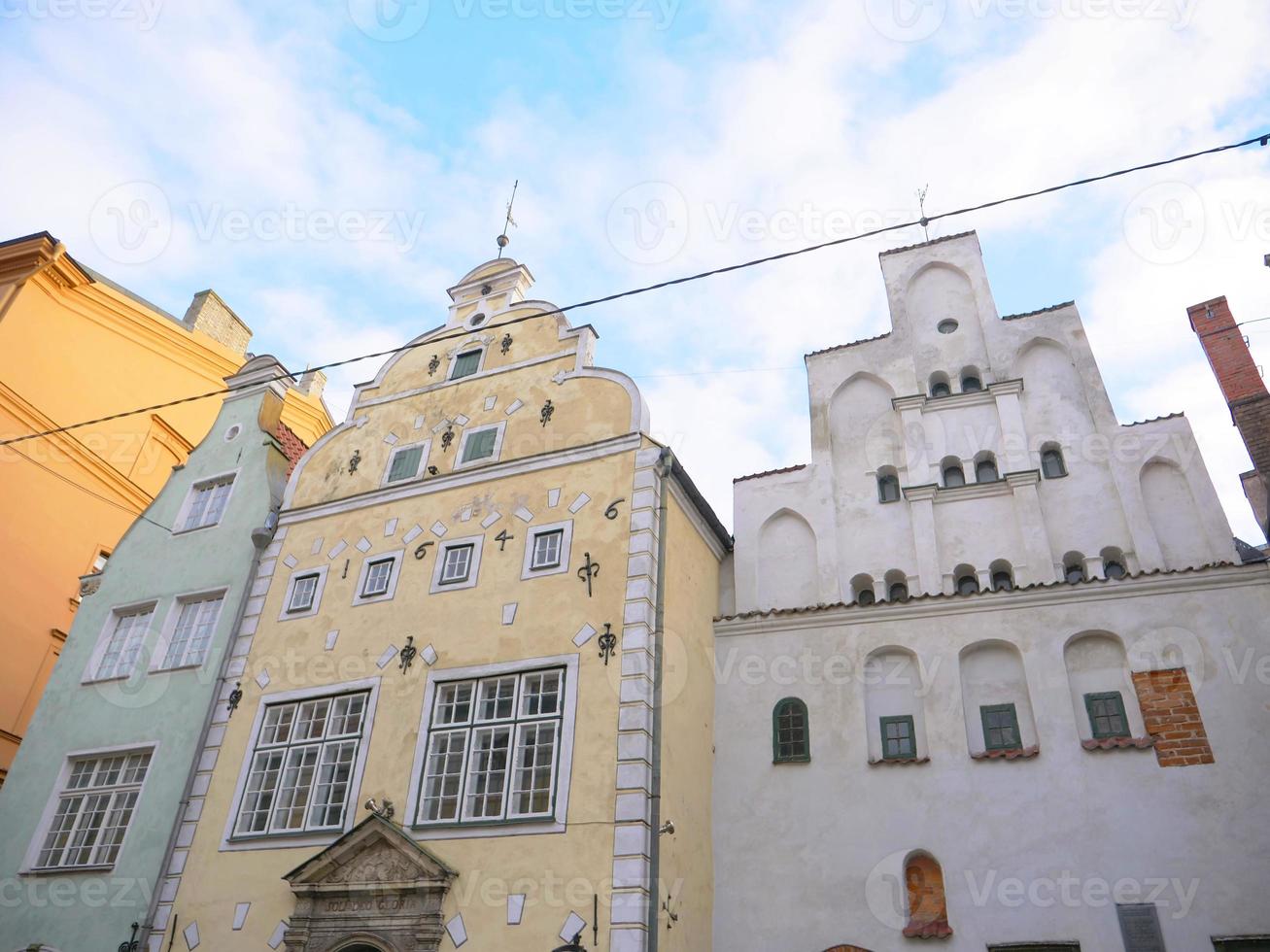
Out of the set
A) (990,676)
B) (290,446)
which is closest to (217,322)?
(290,446)

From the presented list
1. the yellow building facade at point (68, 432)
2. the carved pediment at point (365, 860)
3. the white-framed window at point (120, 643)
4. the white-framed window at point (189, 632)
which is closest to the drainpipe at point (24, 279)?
the yellow building facade at point (68, 432)

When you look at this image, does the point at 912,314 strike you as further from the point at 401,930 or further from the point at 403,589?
the point at 401,930

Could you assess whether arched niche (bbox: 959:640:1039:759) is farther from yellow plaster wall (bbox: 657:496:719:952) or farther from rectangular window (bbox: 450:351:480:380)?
rectangular window (bbox: 450:351:480:380)

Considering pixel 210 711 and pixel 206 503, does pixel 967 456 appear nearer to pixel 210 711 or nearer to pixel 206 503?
pixel 210 711

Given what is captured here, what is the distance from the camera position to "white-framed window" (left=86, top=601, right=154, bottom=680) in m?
17.8

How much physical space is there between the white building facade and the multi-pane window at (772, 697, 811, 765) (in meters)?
0.04

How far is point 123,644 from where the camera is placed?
18.3 meters

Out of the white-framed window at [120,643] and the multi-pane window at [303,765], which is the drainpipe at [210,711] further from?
the white-framed window at [120,643]

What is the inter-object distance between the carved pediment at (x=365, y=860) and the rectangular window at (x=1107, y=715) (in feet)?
30.2

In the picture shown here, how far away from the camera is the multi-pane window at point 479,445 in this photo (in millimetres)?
17047

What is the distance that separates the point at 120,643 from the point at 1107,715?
17.0 meters

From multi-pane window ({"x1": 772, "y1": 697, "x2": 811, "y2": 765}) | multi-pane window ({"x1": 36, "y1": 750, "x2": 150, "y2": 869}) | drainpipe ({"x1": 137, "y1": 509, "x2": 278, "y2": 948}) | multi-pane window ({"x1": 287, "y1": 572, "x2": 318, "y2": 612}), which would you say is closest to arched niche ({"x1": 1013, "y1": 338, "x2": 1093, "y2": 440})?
multi-pane window ({"x1": 772, "y1": 697, "x2": 811, "y2": 765})

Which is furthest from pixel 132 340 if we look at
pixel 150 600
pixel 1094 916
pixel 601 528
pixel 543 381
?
pixel 1094 916

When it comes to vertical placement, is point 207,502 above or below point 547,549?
above
